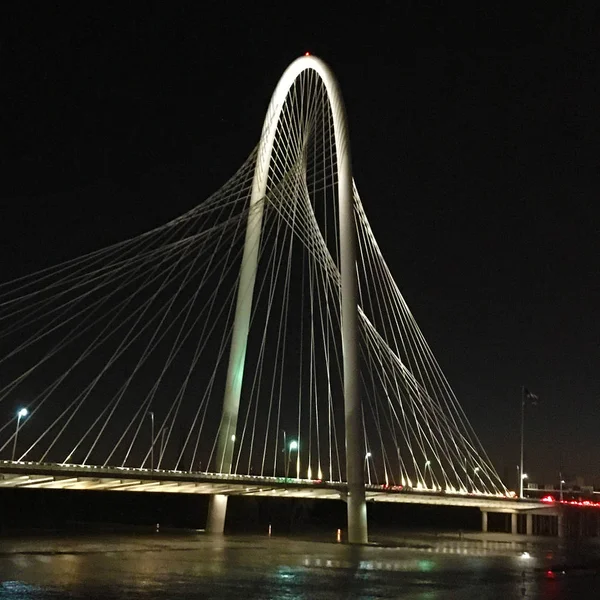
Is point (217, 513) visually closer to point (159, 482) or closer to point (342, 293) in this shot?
point (159, 482)

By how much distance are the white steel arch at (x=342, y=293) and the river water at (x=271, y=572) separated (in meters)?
2.88

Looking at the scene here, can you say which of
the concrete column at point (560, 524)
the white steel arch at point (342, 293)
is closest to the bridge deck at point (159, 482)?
the white steel arch at point (342, 293)

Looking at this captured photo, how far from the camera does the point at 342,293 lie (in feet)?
126

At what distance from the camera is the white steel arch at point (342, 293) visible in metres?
37.6

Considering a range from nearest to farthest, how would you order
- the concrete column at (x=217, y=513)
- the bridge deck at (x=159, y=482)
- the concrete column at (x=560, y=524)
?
1. the bridge deck at (x=159, y=482)
2. the concrete column at (x=217, y=513)
3. the concrete column at (x=560, y=524)

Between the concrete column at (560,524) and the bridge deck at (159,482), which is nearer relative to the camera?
the bridge deck at (159,482)

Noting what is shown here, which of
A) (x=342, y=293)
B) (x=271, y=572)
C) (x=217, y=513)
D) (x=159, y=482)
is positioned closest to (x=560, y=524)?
(x=217, y=513)

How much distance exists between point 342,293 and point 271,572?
15.4 meters

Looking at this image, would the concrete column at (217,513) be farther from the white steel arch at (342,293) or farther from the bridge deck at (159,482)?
the white steel arch at (342,293)

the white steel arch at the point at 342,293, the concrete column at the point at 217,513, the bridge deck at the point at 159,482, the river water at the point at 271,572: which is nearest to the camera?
the river water at the point at 271,572

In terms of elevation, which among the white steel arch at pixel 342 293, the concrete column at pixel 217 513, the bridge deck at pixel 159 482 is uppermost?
the white steel arch at pixel 342 293

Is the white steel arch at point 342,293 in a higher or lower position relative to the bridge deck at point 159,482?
higher

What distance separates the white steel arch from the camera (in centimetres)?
3759

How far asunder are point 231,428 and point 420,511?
74.4 meters
